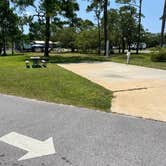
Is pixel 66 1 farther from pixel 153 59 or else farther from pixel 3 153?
pixel 3 153

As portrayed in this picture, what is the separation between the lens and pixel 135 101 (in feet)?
23.0

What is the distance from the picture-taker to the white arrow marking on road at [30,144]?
376 cm

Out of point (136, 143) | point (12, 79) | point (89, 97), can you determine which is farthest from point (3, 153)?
point (12, 79)

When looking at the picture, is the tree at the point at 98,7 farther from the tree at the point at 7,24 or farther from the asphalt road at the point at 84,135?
the asphalt road at the point at 84,135

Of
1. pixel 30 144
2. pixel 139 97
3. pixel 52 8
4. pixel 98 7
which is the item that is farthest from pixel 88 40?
pixel 30 144

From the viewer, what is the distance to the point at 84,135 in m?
4.41

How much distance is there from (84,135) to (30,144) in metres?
0.88

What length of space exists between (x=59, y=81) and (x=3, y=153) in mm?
6271

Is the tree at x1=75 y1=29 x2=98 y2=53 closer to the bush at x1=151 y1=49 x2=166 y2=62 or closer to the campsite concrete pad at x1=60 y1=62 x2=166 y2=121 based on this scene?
the bush at x1=151 y1=49 x2=166 y2=62

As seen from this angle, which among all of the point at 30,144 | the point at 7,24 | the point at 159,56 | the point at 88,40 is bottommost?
the point at 30,144

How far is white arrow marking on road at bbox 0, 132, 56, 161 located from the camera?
376cm

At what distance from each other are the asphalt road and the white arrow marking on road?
0.29 feet

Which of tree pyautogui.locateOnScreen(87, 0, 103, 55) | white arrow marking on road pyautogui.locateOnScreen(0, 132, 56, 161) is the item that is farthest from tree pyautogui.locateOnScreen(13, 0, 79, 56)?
white arrow marking on road pyautogui.locateOnScreen(0, 132, 56, 161)

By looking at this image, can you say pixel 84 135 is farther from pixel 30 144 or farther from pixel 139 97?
pixel 139 97
